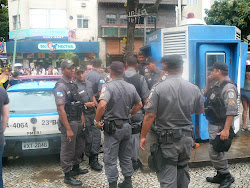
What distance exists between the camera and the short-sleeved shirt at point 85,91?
4722mm

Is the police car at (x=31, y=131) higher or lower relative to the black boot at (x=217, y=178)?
higher

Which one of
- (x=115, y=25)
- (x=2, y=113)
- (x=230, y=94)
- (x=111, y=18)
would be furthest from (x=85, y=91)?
(x=111, y=18)

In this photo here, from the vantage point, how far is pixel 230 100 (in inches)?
149

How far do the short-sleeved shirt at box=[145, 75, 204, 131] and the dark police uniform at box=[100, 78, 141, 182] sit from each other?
788 mm

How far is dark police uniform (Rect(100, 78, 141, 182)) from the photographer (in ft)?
12.4

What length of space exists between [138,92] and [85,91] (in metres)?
0.93

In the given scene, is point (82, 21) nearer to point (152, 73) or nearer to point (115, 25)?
point (115, 25)

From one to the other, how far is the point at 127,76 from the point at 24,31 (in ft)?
83.6

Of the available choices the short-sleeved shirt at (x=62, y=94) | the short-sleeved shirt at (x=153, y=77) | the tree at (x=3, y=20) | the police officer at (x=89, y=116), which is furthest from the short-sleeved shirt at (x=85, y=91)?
the tree at (x=3, y=20)

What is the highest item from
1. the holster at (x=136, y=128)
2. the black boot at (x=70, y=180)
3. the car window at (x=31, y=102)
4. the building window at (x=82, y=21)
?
the building window at (x=82, y=21)

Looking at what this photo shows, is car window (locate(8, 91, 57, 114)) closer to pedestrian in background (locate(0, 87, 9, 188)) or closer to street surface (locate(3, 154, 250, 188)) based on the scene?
street surface (locate(3, 154, 250, 188))

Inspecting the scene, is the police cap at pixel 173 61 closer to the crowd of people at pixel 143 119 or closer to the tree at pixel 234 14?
the crowd of people at pixel 143 119

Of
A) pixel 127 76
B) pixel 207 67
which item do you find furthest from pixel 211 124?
pixel 207 67

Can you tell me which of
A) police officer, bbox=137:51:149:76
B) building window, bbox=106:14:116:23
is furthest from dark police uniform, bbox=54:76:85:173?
building window, bbox=106:14:116:23
